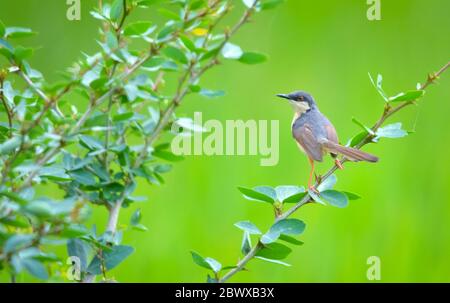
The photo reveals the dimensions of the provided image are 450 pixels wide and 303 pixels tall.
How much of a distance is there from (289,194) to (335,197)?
8 cm

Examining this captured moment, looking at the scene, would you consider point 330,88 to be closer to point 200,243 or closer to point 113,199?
point 200,243

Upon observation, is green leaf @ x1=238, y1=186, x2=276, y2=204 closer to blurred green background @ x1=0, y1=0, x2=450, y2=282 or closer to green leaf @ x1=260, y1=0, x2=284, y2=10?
green leaf @ x1=260, y1=0, x2=284, y2=10

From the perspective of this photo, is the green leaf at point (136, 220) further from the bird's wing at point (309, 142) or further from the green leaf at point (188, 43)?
the bird's wing at point (309, 142)

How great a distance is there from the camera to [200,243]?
2.64 meters

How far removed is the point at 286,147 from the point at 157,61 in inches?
74.2

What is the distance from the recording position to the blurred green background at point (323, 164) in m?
2.61

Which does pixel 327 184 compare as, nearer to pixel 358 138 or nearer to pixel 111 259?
pixel 358 138

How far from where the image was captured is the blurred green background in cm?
261

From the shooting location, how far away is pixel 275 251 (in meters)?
1.17

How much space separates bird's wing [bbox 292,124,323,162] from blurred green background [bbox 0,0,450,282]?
2.69 feet

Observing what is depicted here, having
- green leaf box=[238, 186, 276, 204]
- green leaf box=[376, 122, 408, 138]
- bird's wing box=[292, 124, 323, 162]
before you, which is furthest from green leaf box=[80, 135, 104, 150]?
bird's wing box=[292, 124, 323, 162]

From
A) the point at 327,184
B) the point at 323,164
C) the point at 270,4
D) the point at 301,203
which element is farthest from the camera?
the point at 323,164

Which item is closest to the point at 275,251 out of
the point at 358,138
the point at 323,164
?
the point at 358,138

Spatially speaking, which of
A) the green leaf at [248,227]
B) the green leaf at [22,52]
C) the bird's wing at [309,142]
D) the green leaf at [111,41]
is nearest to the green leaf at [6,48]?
the green leaf at [22,52]
